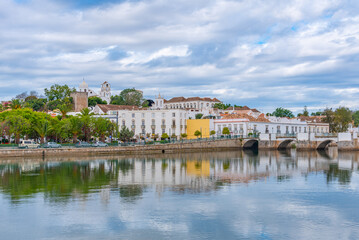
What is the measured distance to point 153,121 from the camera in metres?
89.8

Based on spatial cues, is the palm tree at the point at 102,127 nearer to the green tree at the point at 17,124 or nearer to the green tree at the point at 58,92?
the green tree at the point at 17,124

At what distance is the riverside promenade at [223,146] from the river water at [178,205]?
2232 cm

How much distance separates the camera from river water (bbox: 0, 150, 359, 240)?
20031mm

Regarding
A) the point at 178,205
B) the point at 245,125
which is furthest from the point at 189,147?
the point at 178,205

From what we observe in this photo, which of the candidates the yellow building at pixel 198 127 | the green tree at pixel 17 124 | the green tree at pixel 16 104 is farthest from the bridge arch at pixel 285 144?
the green tree at pixel 16 104

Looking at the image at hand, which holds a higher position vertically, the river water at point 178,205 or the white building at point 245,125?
the white building at point 245,125

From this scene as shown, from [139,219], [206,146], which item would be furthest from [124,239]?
[206,146]

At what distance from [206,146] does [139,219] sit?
59249mm

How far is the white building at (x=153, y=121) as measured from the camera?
8919 centimetres

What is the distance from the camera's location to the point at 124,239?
1886 centimetres

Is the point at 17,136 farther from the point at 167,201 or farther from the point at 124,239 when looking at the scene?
the point at 124,239

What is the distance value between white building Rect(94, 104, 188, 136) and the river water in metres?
47.0

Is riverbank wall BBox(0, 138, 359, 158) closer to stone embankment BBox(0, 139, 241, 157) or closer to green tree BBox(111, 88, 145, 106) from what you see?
stone embankment BBox(0, 139, 241, 157)

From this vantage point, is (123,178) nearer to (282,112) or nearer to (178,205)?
(178,205)
